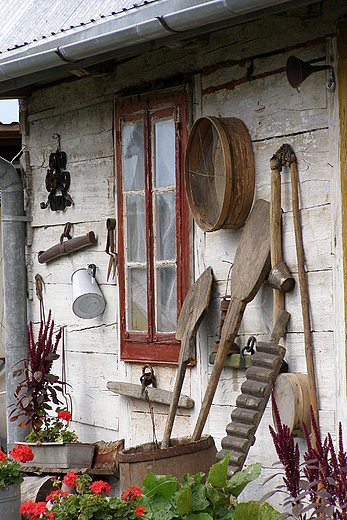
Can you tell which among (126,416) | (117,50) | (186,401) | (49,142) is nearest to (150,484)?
(186,401)

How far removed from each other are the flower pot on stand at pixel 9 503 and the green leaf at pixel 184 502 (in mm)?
952

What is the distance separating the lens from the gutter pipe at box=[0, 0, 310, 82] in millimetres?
3324

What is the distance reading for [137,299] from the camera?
16.4ft

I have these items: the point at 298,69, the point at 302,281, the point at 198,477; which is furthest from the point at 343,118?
the point at 198,477

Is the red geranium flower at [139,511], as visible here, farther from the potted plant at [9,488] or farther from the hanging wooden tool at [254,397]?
the potted plant at [9,488]

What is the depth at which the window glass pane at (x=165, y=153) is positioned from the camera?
4.73 meters

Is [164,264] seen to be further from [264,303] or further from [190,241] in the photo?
[264,303]

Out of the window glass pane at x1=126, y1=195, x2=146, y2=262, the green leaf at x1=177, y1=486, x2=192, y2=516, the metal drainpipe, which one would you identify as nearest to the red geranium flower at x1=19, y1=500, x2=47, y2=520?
the green leaf at x1=177, y1=486, x2=192, y2=516

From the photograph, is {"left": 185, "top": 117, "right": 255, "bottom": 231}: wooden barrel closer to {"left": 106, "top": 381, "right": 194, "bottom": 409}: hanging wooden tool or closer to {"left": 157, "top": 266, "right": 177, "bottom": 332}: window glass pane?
{"left": 157, "top": 266, "right": 177, "bottom": 332}: window glass pane

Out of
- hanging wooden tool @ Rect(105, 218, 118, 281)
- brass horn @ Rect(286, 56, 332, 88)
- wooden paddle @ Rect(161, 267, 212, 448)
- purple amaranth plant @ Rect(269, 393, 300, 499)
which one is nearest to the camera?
purple amaranth plant @ Rect(269, 393, 300, 499)

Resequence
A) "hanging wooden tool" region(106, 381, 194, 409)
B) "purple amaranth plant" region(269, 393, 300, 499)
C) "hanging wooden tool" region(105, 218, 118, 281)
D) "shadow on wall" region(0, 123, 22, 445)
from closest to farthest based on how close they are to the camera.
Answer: "purple amaranth plant" region(269, 393, 300, 499) < "hanging wooden tool" region(106, 381, 194, 409) < "hanging wooden tool" region(105, 218, 118, 281) < "shadow on wall" region(0, 123, 22, 445)

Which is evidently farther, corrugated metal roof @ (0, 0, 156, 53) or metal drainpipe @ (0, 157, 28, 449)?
metal drainpipe @ (0, 157, 28, 449)

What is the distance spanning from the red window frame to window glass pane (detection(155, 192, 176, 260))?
0.16ft

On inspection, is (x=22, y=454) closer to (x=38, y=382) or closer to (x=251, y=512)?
(x=38, y=382)
